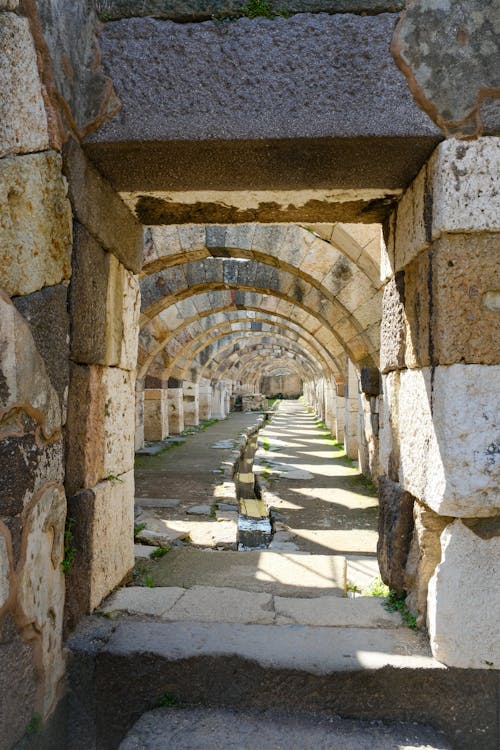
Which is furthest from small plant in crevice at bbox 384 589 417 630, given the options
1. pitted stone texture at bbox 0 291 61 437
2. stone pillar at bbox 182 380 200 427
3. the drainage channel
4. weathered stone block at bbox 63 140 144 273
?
stone pillar at bbox 182 380 200 427

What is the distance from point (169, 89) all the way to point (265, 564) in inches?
104

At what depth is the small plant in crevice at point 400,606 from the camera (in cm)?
214

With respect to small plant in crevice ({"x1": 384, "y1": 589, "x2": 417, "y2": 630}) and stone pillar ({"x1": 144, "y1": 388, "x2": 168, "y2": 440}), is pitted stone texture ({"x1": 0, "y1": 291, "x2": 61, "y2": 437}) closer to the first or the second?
small plant in crevice ({"x1": 384, "y1": 589, "x2": 417, "y2": 630})

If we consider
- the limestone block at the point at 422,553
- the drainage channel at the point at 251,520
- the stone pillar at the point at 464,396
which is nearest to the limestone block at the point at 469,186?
the stone pillar at the point at 464,396

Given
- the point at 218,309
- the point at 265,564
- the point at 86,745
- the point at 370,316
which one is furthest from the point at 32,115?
the point at 218,309

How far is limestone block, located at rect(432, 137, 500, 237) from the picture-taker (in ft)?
6.01

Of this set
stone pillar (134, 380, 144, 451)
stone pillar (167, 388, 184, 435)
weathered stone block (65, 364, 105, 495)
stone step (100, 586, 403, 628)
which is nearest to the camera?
weathered stone block (65, 364, 105, 495)

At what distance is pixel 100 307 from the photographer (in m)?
2.25

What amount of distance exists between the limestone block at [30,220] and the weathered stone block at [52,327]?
0.04 m

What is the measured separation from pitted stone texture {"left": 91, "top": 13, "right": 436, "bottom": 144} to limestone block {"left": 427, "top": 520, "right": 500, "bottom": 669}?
147cm

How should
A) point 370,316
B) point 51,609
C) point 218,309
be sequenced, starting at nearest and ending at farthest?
1. point 51,609
2. point 370,316
3. point 218,309

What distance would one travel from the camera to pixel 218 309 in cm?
1095

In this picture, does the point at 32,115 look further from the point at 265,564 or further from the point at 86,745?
the point at 265,564

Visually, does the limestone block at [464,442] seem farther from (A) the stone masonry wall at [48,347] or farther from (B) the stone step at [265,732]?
(A) the stone masonry wall at [48,347]
